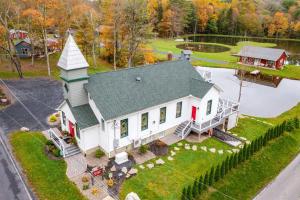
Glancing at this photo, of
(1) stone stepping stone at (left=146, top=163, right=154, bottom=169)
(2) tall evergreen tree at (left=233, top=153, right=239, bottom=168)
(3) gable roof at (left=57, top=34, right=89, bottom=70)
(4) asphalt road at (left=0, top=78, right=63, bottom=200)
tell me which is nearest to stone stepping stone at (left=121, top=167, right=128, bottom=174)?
(1) stone stepping stone at (left=146, top=163, right=154, bottom=169)

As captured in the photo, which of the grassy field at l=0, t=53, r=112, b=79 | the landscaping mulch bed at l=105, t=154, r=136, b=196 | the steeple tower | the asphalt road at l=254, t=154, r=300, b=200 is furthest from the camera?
the grassy field at l=0, t=53, r=112, b=79

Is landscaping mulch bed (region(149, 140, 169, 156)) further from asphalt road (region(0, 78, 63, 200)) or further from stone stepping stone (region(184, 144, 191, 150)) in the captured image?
asphalt road (region(0, 78, 63, 200))

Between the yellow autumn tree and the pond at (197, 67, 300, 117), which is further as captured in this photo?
the yellow autumn tree

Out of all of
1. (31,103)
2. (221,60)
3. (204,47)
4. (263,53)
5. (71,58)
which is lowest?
(31,103)

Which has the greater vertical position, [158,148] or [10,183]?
[158,148]

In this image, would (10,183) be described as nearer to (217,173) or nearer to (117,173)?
(117,173)

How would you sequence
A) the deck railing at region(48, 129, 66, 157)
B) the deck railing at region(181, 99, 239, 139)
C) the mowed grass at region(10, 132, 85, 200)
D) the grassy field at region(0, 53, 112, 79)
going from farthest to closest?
the grassy field at region(0, 53, 112, 79)
the deck railing at region(181, 99, 239, 139)
the deck railing at region(48, 129, 66, 157)
the mowed grass at region(10, 132, 85, 200)

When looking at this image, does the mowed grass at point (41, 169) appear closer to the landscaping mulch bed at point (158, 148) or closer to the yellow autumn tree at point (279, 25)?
the landscaping mulch bed at point (158, 148)

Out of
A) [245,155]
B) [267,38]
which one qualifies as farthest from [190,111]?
[267,38]

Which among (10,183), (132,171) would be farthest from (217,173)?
(10,183)
